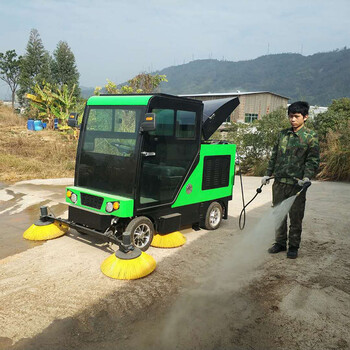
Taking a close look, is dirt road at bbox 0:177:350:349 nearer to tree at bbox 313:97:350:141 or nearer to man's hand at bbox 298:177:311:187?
man's hand at bbox 298:177:311:187

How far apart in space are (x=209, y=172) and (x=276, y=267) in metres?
1.93

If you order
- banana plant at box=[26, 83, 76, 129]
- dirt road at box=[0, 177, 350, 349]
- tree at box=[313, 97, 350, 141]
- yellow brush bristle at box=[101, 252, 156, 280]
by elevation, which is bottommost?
dirt road at box=[0, 177, 350, 349]

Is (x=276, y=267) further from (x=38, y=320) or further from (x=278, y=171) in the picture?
(x=38, y=320)

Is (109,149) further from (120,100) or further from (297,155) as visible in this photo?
(297,155)

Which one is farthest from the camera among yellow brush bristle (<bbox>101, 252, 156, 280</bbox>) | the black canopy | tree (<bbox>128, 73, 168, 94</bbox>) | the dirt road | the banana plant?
tree (<bbox>128, 73, 168, 94</bbox>)

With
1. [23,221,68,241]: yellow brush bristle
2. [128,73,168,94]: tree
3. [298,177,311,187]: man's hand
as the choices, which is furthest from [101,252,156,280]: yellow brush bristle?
[128,73,168,94]: tree

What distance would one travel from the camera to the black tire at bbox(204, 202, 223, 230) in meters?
5.71

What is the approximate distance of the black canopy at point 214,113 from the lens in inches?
217

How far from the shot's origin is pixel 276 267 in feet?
14.1

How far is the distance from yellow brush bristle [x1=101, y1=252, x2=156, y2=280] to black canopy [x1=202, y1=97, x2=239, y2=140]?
8.21ft

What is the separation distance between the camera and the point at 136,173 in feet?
A: 14.0

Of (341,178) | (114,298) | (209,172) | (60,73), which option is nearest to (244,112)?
(60,73)

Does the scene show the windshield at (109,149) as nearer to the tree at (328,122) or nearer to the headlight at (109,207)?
the headlight at (109,207)

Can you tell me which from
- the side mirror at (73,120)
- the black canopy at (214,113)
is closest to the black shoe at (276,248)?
the black canopy at (214,113)
